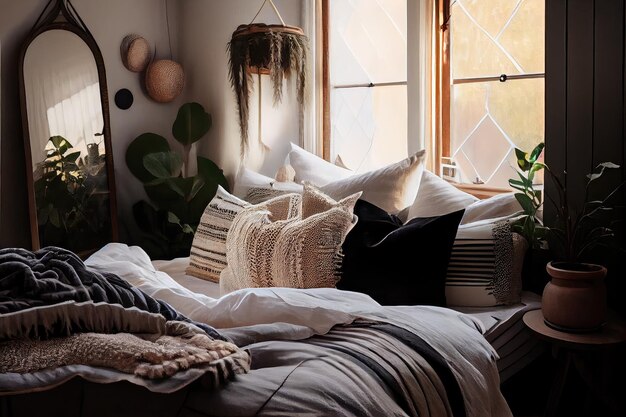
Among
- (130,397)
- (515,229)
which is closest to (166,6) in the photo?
(515,229)

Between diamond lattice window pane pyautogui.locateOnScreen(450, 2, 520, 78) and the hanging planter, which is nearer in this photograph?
diamond lattice window pane pyautogui.locateOnScreen(450, 2, 520, 78)

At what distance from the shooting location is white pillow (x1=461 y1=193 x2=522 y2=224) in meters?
2.54

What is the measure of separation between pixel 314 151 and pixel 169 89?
37.2 inches

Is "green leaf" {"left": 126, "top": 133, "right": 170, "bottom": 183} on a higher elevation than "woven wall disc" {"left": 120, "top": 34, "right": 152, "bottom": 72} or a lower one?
lower

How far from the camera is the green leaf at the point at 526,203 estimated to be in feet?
7.68

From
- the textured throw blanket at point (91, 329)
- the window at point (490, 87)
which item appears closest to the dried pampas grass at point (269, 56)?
the window at point (490, 87)

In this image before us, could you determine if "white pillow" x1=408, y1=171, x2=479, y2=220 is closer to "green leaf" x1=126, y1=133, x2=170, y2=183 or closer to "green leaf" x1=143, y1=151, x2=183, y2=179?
"green leaf" x1=143, y1=151, x2=183, y2=179

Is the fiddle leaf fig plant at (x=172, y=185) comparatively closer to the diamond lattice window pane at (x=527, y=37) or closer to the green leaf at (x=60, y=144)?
the green leaf at (x=60, y=144)

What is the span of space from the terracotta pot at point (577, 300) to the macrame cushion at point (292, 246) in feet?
2.28

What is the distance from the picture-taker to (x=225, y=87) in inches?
165

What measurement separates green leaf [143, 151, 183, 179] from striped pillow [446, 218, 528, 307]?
81.5 inches

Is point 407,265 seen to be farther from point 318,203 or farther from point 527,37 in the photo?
point 527,37

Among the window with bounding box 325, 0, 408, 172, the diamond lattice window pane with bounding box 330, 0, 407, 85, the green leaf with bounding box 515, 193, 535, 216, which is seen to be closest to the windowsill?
the window with bounding box 325, 0, 408, 172

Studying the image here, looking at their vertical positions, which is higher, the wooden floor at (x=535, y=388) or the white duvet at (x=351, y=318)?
the white duvet at (x=351, y=318)
